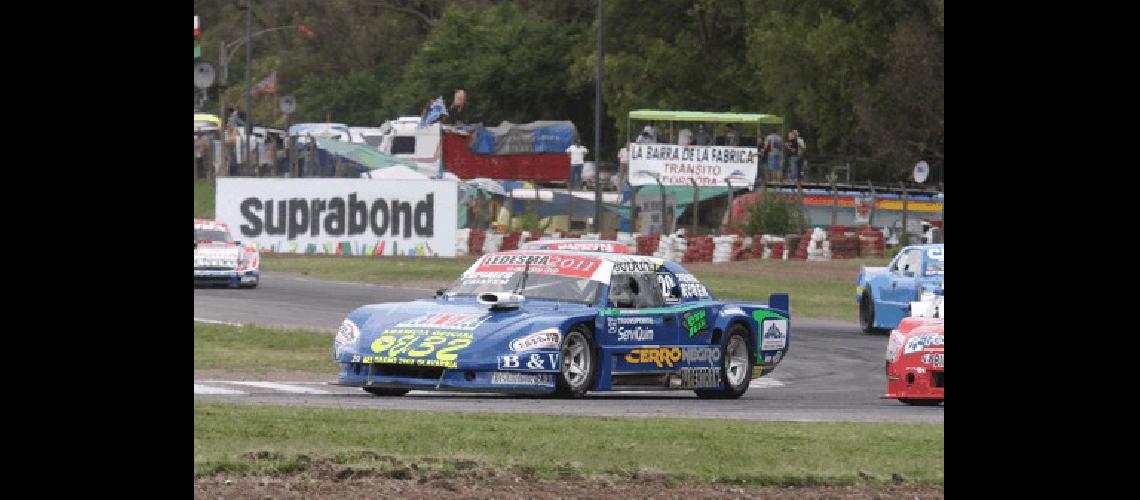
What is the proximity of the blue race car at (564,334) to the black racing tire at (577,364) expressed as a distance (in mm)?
11

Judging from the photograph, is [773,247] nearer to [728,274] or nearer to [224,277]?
[728,274]

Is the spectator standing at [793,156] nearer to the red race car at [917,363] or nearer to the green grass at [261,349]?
the green grass at [261,349]

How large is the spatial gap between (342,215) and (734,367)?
86.5 ft

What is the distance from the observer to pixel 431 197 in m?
42.1

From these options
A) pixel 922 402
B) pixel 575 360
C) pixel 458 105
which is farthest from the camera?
pixel 458 105

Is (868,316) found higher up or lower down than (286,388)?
higher up

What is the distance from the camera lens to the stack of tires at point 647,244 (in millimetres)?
40969

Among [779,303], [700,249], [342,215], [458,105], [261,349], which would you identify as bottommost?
[261,349]

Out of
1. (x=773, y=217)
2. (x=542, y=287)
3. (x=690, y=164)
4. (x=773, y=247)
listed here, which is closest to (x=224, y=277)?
(x=773, y=247)

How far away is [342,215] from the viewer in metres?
42.6

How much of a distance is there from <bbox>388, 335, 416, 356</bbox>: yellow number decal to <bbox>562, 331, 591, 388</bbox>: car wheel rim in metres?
1.14

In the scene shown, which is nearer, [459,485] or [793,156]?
[459,485]

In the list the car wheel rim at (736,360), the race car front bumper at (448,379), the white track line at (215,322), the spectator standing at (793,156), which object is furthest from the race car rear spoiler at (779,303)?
the spectator standing at (793,156)

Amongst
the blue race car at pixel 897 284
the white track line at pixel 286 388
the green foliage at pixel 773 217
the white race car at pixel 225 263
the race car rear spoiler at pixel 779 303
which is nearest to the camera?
the white track line at pixel 286 388
